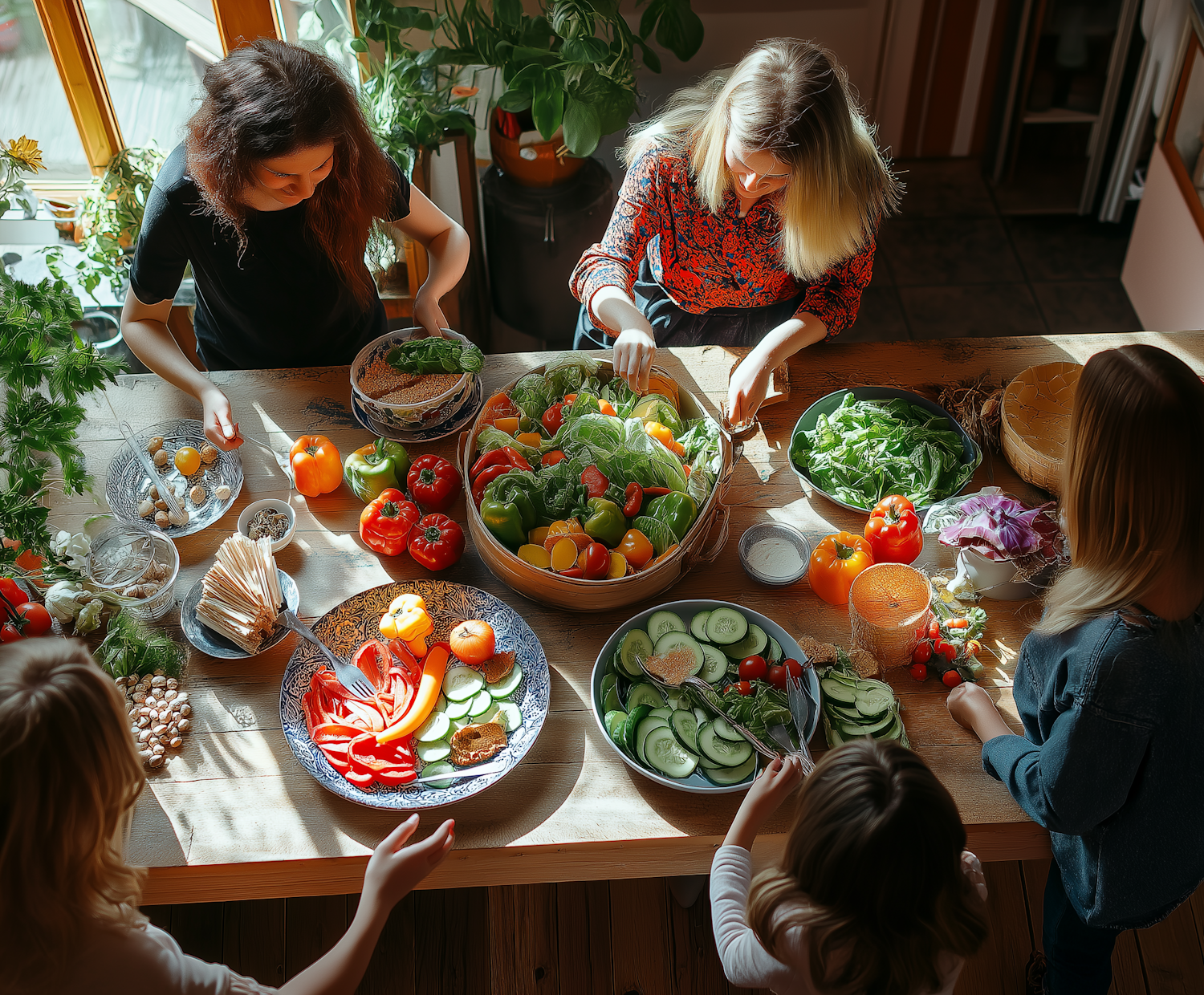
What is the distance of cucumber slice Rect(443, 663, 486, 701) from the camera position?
1784 millimetres

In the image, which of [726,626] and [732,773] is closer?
[732,773]

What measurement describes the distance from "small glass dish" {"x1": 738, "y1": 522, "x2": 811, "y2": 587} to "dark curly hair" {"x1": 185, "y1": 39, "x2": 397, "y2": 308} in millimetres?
1204

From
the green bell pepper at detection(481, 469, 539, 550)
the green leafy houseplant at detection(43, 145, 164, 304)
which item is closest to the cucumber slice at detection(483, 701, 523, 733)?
the green bell pepper at detection(481, 469, 539, 550)

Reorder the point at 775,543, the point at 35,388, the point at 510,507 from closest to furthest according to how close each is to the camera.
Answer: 1. the point at 35,388
2. the point at 510,507
3. the point at 775,543

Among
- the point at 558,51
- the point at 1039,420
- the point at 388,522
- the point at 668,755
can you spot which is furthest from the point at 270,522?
the point at 558,51

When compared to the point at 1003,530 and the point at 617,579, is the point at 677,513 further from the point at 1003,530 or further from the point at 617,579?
the point at 1003,530

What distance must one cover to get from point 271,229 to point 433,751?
4.33 feet

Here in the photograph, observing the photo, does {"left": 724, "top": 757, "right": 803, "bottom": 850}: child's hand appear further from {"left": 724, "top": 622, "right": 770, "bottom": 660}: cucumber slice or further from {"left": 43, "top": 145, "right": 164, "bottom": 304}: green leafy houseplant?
{"left": 43, "top": 145, "right": 164, "bottom": 304}: green leafy houseplant

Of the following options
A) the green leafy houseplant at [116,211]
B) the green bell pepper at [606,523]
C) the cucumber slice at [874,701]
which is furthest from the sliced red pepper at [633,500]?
the green leafy houseplant at [116,211]

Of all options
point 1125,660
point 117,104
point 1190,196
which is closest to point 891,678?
point 1125,660

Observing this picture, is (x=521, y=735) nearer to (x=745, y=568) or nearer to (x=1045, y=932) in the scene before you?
(x=745, y=568)

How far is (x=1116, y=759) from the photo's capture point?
56.7 inches

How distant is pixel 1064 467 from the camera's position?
1.49 metres

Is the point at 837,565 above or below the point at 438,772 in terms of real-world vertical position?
above
